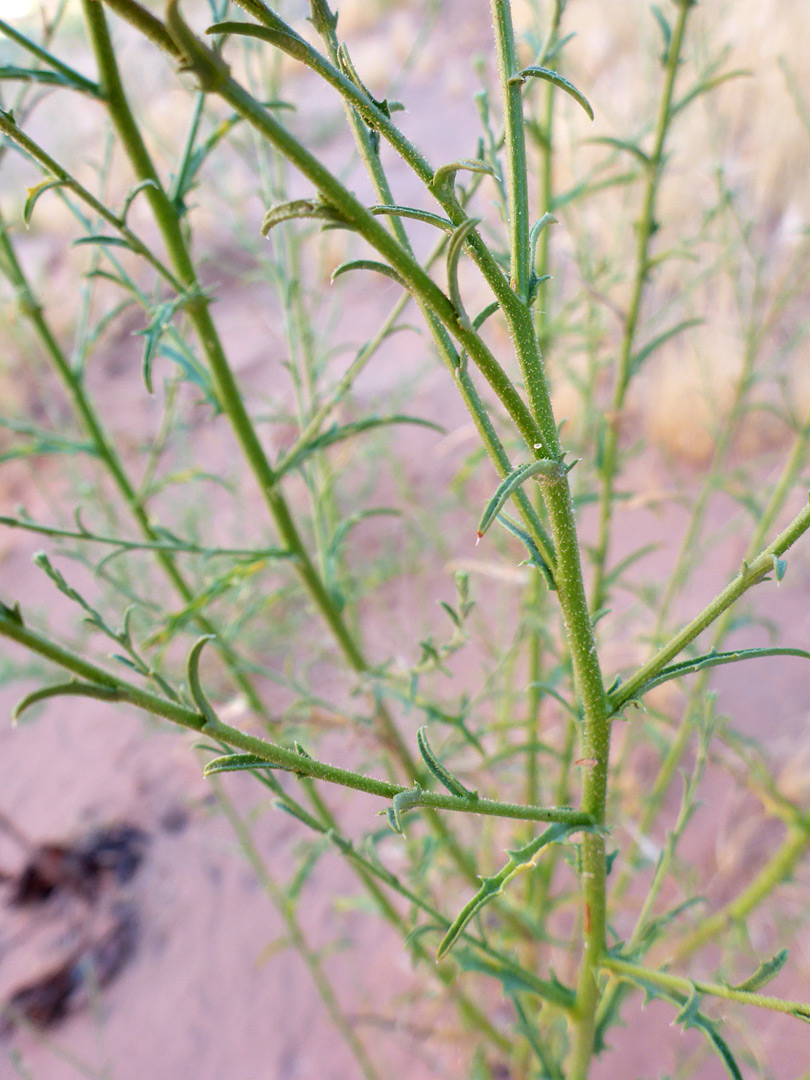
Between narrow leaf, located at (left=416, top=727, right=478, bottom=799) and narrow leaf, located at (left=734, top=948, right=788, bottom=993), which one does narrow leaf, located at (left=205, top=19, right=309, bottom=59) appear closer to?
narrow leaf, located at (left=416, top=727, right=478, bottom=799)

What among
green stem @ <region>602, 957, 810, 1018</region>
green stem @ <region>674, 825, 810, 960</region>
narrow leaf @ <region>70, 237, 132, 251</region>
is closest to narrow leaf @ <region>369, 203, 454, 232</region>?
narrow leaf @ <region>70, 237, 132, 251</region>

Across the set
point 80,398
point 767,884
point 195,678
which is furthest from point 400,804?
point 767,884

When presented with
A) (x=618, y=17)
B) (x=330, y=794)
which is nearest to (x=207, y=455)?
(x=330, y=794)

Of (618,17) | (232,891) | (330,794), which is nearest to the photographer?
(232,891)

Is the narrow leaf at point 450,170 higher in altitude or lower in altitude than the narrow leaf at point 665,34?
lower

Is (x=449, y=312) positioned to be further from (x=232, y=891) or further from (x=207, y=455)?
(x=207, y=455)

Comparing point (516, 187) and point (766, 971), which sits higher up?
point (516, 187)

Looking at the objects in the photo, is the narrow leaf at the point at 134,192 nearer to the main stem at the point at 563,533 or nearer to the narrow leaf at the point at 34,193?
the narrow leaf at the point at 34,193

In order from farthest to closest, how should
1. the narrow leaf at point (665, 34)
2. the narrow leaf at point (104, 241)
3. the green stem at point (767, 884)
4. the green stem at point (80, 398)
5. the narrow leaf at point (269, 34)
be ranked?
1. the green stem at point (767, 884)
2. the green stem at point (80, 398)
3. the narrow leaf at point (665, 34)
4. the narrow leaf at point (104, 241)
5. the narrow leaf at point (269, 34)

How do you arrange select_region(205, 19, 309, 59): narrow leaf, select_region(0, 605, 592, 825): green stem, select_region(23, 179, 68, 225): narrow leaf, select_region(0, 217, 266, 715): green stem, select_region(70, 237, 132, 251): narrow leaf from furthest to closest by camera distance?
1. select_region(0, 217, 266, 715): green stem
2. select_region(70, 237, 132, 251): narrow leaf
3. select_region(23, 179, 68, 225): narrow leaf
4. select_region(0, 605, 592, 825): green stem
5. select_region(205, 19, 309, 59): narrow leaf

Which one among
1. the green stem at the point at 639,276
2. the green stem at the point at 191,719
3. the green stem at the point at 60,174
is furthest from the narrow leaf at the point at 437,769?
the green stem at the point at 639,276

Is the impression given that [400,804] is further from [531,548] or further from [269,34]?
[269,34]
